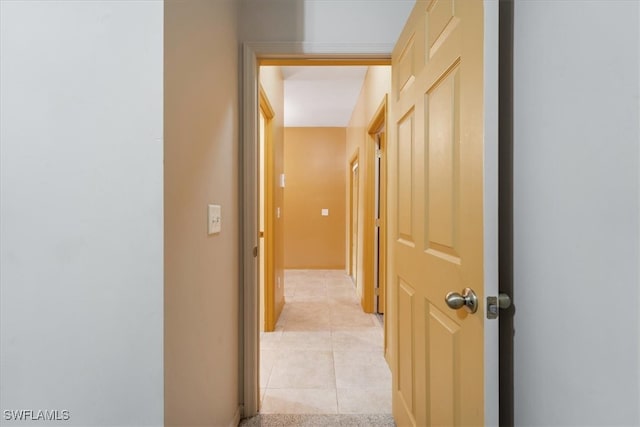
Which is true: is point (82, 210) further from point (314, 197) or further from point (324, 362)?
point (314, 197)

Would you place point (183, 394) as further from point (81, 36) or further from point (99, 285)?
point (81, 36)

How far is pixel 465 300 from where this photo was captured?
882 mm

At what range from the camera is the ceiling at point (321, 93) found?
333 cm

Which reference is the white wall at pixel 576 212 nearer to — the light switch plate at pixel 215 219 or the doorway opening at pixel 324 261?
the light switch plate at pixel 215 219

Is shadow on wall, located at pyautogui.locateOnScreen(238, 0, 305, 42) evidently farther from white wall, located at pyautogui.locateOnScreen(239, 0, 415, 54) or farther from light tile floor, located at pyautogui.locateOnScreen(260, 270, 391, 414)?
light tile floor, located at pyautogui.locateOnScreen(260, 270, 391, 414)

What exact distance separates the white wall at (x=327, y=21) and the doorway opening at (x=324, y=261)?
207 mm

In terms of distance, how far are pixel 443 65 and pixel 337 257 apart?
16.7 ft

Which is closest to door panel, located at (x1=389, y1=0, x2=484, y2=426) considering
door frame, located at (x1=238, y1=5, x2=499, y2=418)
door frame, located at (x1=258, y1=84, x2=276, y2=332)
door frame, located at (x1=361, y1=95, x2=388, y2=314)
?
door frame, located at (x1=238, y1=5, x2=499, y2=418)

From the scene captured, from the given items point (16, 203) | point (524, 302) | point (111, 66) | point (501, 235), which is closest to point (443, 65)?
point (501, 235)

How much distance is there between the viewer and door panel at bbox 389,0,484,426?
0.86m

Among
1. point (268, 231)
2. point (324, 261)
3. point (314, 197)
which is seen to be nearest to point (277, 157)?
point (268, 231)

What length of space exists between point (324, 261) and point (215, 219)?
479cm

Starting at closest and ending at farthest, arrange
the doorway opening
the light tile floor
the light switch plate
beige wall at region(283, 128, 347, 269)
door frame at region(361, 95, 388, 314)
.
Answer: the light switch plate < the light tile floor < the doorway opening < door frame at region(361, 95, 388, 314) < beige wall at region(283, 128, 347, 269)

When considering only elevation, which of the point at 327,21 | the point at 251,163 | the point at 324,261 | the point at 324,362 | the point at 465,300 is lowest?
the point at 324,362
